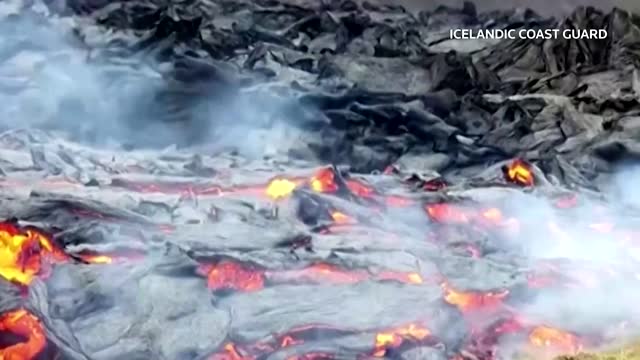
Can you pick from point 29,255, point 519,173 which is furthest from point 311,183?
point 29,255

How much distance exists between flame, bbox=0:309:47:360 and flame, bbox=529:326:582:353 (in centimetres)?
146

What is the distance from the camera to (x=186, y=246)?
3.36 m

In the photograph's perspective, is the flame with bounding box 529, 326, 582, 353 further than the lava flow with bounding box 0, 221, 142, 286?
Yes

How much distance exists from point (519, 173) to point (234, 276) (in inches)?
60.2

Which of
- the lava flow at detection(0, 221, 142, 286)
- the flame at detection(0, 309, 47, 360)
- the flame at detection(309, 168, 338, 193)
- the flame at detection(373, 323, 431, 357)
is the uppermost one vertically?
the lava flow at detection(0, 221, 142, 286)

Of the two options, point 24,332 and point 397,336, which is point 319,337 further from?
point 24,332

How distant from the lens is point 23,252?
10.2 feet

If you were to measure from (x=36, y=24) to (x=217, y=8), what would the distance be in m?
0.92

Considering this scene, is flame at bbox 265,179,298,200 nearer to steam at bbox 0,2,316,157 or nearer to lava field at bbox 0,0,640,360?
lava field at bbox 0,0,640,360

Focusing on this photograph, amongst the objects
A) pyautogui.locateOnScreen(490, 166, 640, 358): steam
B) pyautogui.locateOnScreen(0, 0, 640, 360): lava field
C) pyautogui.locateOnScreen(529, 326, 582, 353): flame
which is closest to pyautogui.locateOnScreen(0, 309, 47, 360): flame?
pyautogui.locateOnScreen(0, 0, 640, 360): lava field

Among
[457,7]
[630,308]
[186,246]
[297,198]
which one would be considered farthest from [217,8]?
[630,308]

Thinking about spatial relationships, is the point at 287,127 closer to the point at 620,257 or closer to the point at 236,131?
the point at 236,131

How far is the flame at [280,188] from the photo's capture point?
3973 millimetres

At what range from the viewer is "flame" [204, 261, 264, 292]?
10.8 feet
